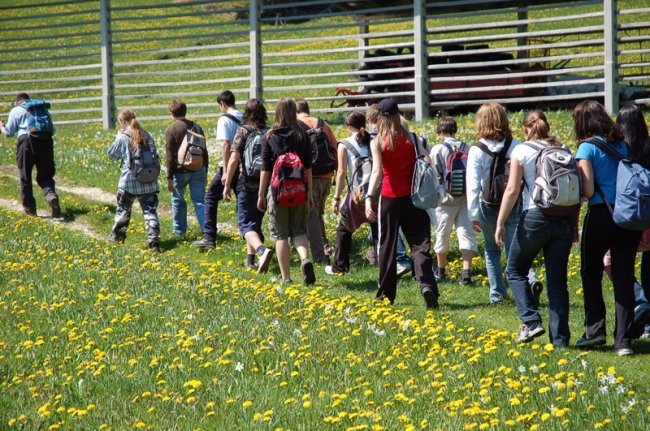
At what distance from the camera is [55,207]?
1697 centimetres

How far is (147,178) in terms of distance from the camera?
14211 mm

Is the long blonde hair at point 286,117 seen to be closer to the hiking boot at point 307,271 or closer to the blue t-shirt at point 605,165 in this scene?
the hiking boot at point 307,271

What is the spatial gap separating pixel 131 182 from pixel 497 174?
653 cm

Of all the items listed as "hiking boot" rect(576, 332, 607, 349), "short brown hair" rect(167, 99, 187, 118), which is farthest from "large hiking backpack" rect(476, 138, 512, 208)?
"short brown hair" rect(167, 99, 187, 118)

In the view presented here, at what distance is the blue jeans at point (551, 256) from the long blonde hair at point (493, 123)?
1.41 meters

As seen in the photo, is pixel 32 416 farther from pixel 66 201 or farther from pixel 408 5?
pixel 408 5

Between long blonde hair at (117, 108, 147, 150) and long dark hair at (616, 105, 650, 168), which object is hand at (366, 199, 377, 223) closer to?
long dark hair at (616, 105, 650, 168)

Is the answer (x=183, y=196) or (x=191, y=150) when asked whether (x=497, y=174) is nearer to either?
(x=191, y=150)

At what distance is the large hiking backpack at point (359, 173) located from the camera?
38.0ft

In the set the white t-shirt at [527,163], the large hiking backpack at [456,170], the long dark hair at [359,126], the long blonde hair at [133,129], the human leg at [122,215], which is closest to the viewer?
the white t-shirt at [527,163]

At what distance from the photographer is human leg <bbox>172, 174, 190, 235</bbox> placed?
14461 millimetres

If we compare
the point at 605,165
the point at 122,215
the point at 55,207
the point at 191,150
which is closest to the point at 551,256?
the point at 605,165

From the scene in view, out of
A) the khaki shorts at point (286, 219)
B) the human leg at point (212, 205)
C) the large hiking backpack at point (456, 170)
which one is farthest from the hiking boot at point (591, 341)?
the human leg at point (212, 205)

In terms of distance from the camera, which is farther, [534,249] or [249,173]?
[249,173]
